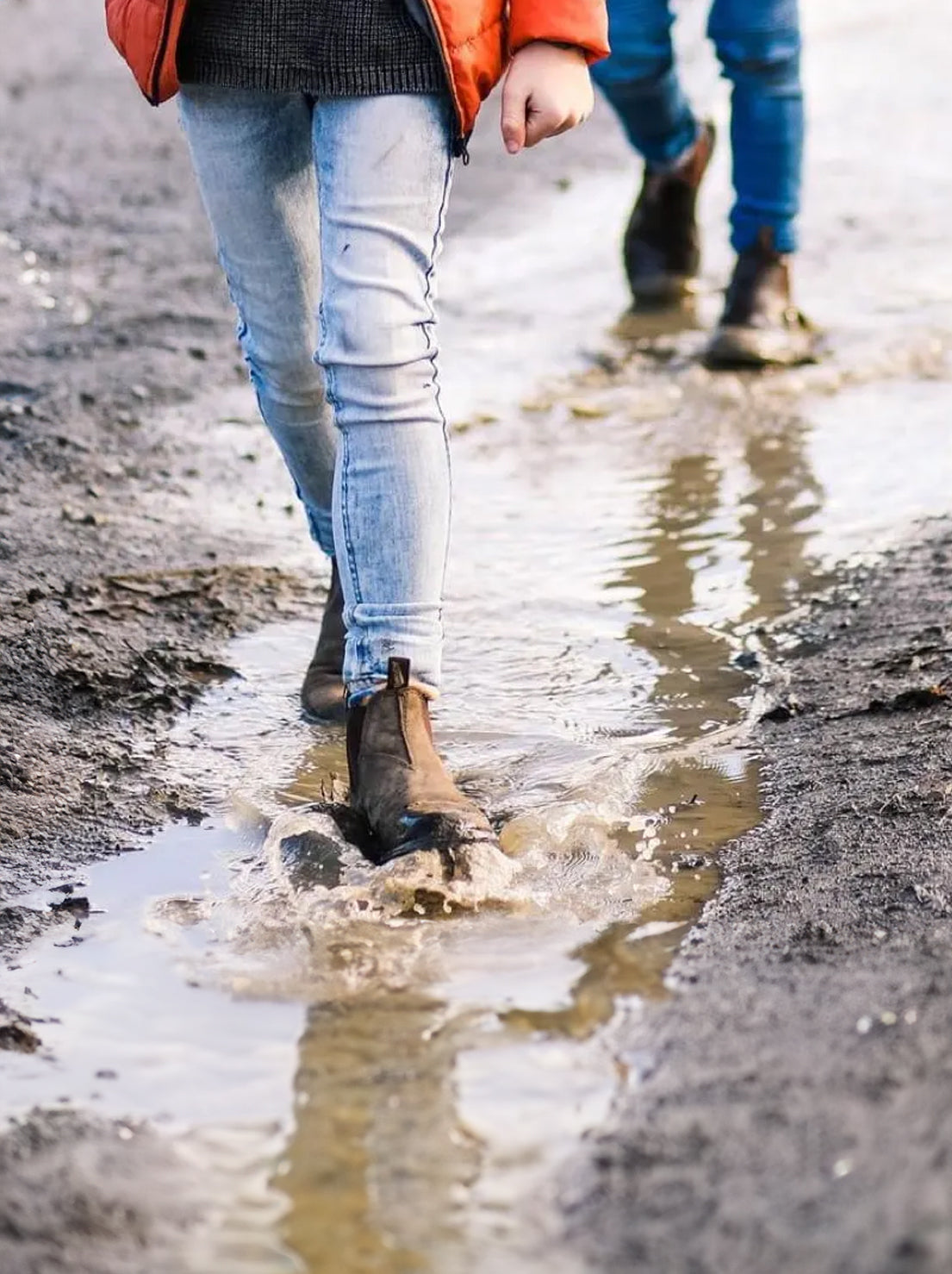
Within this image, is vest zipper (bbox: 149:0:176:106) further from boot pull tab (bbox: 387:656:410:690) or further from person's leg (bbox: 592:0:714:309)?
person's leg (bbox: 592:0:714:309)

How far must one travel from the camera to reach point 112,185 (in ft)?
22.5

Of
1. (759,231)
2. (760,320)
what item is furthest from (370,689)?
(759,231)

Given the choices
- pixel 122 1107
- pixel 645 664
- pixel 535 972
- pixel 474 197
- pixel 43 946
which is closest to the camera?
pixel 122 1107

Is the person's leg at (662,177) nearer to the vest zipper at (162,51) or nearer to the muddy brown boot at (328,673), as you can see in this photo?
the muddy brown boot at (328,673)

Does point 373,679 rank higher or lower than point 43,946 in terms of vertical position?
higher

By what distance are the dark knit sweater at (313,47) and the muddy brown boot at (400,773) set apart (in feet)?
2.44

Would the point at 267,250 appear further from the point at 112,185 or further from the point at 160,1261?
the point at 112,185

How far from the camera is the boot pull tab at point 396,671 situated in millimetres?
2520

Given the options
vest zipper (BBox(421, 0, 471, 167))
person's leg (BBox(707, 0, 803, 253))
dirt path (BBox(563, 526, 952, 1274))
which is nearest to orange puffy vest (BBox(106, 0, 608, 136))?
vest zipper (BBox(421, 0, 471, 167))

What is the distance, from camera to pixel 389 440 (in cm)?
247

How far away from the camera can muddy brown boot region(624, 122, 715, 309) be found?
5.32 meters

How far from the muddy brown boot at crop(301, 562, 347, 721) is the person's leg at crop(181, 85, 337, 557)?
0.21 metres

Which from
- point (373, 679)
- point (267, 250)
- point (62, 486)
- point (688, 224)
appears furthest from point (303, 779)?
point (688, 224)

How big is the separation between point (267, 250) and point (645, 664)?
100 centimetres
